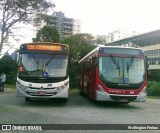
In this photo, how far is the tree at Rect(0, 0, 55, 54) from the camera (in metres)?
36.0

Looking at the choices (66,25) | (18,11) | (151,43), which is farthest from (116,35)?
(18,11)

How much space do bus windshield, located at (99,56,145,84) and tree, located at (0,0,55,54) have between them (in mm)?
21415

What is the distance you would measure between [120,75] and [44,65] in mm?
3712

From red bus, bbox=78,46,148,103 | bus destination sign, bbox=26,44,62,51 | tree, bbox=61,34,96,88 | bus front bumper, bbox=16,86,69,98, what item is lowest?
bus front bumper, bbox=16,86,69,98

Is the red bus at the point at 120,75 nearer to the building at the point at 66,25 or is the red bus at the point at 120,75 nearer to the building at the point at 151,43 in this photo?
the building at the point at 151,43

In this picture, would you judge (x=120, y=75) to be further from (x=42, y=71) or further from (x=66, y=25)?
(x=66, y=25)

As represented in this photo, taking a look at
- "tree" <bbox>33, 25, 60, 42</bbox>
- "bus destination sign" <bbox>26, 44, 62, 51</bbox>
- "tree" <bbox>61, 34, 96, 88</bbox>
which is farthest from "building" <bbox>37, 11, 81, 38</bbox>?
"bus destination sign" <bbox>26, 44, 62, 51</bbox>

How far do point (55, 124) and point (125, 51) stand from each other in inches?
294

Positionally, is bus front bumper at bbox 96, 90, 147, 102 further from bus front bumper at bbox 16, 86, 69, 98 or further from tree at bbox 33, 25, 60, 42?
tree at bbox 33, 25, 60, 42

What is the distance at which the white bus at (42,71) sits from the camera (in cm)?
1580

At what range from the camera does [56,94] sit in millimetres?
15930

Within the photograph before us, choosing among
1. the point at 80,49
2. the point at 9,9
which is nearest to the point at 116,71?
the point at 9,9

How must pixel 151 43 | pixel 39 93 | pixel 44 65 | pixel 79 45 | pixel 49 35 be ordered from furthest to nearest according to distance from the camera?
1. pixel 151 43
2. pixel 79 45
3. pixel 49 35
4. pixel 44 65
5. pixel 39 93

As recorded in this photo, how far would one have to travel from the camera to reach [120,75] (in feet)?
53.4
